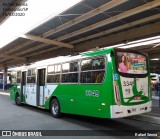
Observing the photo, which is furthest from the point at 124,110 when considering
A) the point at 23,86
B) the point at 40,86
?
the point at 23,86

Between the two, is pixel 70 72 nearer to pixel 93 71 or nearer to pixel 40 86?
pixel 93 71

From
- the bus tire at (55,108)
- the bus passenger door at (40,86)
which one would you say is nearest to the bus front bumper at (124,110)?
the bus tire at (55,108)

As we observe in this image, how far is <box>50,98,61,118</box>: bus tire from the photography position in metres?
11.4

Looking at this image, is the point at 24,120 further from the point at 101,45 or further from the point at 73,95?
the point at 101,45

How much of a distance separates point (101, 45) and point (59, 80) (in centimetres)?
743

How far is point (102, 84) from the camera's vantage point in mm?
8664

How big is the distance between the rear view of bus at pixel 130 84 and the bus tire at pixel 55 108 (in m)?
3.95

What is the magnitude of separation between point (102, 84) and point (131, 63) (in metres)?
1.42

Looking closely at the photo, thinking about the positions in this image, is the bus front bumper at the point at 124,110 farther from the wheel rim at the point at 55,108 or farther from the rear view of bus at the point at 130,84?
the wheel rim at the point at 55,108

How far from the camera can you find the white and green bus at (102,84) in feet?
27.5

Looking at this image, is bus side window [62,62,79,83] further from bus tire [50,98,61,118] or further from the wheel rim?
the wheel rim

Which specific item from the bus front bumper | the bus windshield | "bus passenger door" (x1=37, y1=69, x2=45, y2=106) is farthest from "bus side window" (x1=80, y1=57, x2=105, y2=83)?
"bus passenger door" (x1=37, y1=69, x2=45, y2=106)

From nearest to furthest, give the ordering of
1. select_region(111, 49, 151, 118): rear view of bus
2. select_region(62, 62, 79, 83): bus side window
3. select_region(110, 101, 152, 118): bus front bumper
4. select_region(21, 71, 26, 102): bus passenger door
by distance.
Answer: select_region(110, 101, 152, 118): bus front bumper → select_region(111, 49, 151, 118): rear view of bus → select_region(62, 62, 79, 83): bus side window → select_region(21, 71, 26, 102): bus passenger door

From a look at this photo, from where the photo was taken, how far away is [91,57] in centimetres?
954
